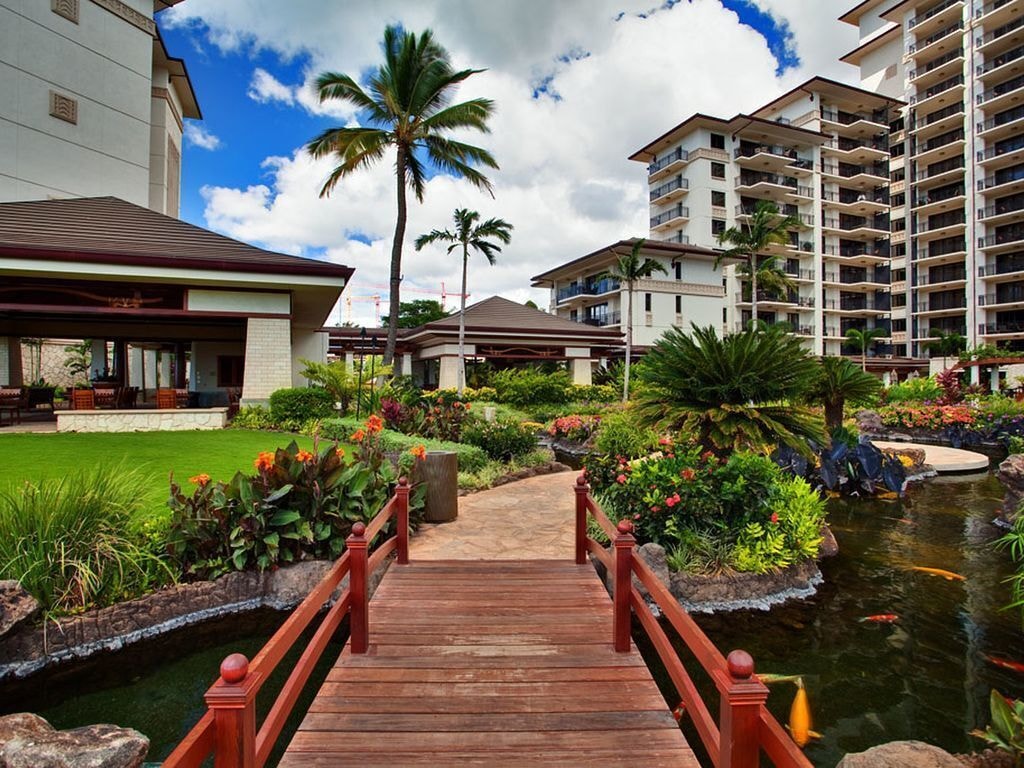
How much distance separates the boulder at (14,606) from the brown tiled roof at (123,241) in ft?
39.6

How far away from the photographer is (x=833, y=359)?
39.8 feet

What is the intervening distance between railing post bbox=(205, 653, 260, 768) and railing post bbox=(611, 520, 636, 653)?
2487 millimetres

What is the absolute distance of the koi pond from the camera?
4.17 metres

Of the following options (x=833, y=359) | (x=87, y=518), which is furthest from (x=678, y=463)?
(x=833, y=359)

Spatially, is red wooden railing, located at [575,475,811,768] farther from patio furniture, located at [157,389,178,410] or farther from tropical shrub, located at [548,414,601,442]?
patio furniture, located at [157,389,178,410]

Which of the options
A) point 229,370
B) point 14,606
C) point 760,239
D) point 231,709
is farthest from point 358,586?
point 760,239

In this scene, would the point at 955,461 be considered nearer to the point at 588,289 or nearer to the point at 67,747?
the point at 67,747

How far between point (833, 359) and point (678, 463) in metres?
7.15

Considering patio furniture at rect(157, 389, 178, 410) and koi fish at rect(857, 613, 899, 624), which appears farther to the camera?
patio furniture at rect(157, 389, 178, 410)

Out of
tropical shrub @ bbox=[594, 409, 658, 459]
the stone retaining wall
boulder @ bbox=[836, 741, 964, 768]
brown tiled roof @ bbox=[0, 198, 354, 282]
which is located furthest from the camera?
brown tiled roof @ bbox=[0, 198, 354, 282]

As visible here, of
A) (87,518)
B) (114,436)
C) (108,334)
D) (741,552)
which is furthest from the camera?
(108,334)

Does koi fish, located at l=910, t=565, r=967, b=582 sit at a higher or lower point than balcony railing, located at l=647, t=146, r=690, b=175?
lower

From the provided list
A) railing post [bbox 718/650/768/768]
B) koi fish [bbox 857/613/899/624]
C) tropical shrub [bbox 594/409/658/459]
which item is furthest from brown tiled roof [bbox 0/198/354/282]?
railing post [bbox 718/650/768/768]

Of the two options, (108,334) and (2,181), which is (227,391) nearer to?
(108,334)
